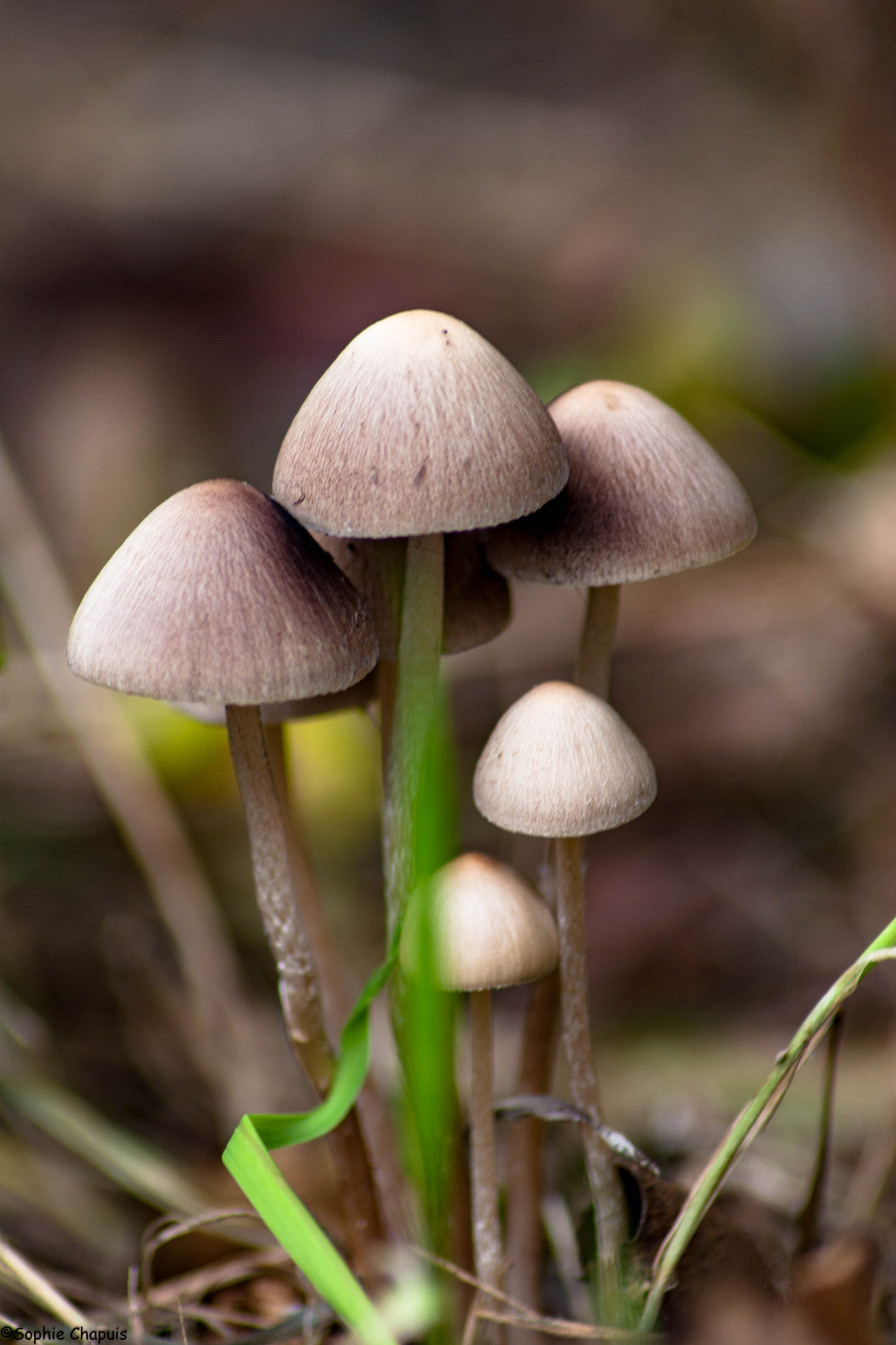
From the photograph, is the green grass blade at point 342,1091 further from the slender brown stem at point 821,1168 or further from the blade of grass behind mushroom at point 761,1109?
the slender brown stem at point 821,1168

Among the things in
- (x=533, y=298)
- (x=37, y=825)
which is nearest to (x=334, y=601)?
(x=37, y=825)

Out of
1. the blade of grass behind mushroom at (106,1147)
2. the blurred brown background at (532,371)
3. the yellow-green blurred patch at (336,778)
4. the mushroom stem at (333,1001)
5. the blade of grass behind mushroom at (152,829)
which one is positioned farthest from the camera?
the yellow-green blurred patch at (336,778)

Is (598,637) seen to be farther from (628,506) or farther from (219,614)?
(219,614)

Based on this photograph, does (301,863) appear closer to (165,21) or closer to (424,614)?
(424,614)

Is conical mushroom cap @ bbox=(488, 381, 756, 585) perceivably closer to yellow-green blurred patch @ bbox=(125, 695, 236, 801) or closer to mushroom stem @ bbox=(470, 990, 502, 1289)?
mushroom stem @ bbox=(470, 990, 502, 1289)

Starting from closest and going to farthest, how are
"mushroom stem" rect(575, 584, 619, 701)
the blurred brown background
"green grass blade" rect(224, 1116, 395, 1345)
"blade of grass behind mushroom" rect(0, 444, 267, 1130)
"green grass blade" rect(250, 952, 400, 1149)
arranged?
"green grass blade" rect(224, 1116, 395, 1345) < "green grass blade" rect(250, 952, 400, 1149) < "mushroom stem" rect(575, 584, 619, 701) < "blade of grass behind mushroom" rect(0, 444, 267, 1130) < the blurred brown background

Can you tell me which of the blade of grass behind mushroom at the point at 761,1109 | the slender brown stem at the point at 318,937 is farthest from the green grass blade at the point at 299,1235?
the slender brown stem at the point at 318,937

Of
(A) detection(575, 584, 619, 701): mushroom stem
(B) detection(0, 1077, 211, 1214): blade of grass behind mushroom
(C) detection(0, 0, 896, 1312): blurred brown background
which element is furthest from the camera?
(C) detection(0, 0, 896, 1312): blurred brown background

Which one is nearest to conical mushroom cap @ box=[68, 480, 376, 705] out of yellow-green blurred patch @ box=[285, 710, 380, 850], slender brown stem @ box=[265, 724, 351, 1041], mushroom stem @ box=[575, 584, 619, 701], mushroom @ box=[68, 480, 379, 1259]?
mushroom @ box=[68, 480, 379, 1259]
